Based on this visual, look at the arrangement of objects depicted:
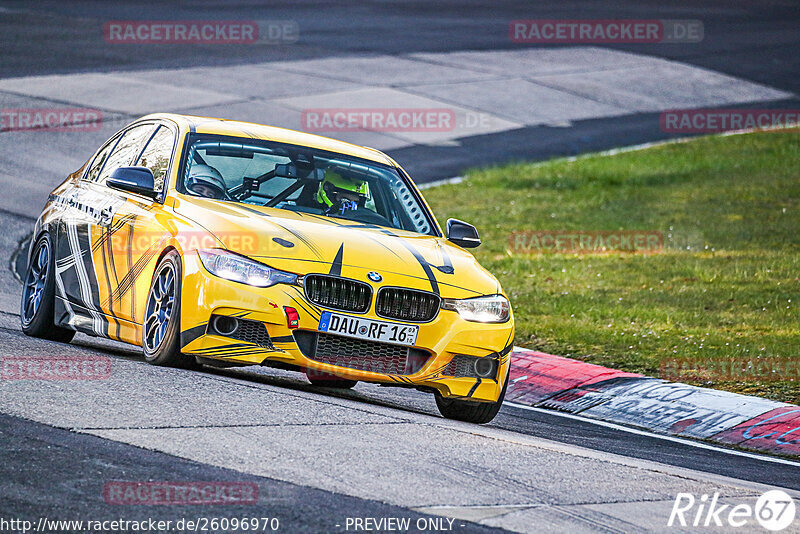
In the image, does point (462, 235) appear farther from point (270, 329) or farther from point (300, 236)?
point (270, 329)

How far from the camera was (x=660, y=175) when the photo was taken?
22.5 meters

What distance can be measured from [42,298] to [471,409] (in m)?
3.18

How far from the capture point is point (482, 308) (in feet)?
27.4

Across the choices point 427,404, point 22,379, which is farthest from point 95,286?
point 427,404

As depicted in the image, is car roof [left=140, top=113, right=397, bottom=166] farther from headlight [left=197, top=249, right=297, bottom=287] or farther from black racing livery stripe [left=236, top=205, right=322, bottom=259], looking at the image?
headlight [left=197, top=249, right=297, bottom=287]

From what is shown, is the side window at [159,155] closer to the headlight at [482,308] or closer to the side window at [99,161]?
the side window at [99,161]

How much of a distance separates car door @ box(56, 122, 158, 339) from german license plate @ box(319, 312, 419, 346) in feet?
4.97

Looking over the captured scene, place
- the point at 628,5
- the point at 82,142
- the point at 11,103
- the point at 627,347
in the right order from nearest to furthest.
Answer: the point at 627,347
the point at 82,142
the point at 11,103
the point at 628,5

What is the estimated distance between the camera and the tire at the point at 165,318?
7.99 metres

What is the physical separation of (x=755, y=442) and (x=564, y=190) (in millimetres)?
12066

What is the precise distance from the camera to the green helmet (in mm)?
9117

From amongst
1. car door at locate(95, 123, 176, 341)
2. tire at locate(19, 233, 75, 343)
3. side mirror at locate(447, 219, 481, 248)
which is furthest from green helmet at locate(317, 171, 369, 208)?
tire at locate(19, 233, 75, 343)

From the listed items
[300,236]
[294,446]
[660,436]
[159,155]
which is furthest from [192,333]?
[660,436]

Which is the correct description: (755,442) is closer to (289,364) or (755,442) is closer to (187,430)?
(289,364)
